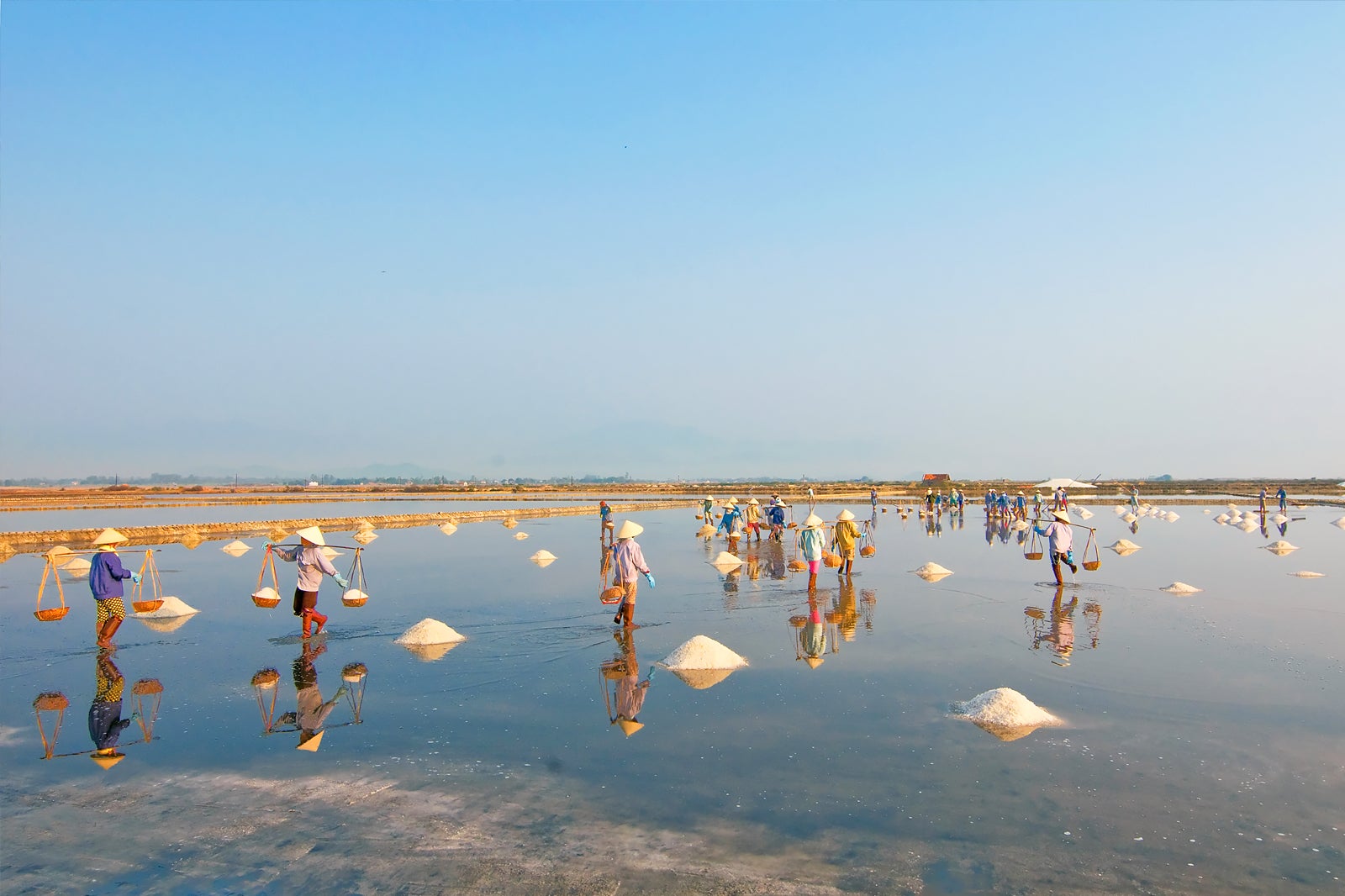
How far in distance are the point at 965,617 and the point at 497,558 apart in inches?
617

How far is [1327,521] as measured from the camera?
44.3 meters

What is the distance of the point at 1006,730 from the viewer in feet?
29.2

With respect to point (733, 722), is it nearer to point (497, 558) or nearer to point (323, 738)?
point (323, 738)

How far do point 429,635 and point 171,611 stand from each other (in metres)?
6.63

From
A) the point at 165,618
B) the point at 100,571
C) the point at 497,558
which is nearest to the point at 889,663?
the point at 100,571

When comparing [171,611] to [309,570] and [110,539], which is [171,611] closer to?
[110,539]

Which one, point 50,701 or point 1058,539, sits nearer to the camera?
point 50,701

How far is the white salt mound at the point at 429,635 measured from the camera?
1338 centimetres

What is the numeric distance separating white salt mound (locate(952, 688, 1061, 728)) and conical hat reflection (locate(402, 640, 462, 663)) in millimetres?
7562

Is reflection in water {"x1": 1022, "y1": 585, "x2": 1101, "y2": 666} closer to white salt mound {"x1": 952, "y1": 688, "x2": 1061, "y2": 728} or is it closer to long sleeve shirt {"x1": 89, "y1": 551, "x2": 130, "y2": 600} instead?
white salt mound {"x1": 952, "y1": 688, "x2": 1061, "y2": 728}

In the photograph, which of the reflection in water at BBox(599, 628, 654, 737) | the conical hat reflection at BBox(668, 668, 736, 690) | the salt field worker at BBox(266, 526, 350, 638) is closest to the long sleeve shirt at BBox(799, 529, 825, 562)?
the reflection in water at BBox(599, 628, 654, 737)

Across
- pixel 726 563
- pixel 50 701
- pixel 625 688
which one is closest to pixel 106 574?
pixel 50 701

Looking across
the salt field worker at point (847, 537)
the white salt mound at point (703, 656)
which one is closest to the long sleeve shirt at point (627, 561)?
the white salt mound at point (703, 656)

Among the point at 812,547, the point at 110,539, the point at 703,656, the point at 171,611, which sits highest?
the point at 110,539
